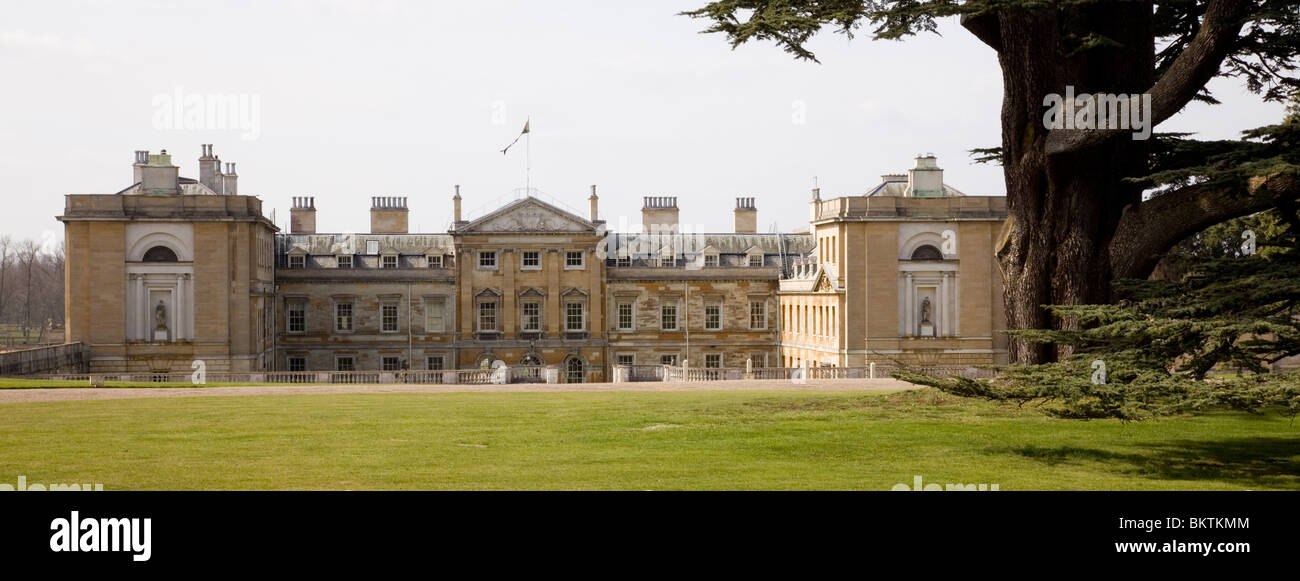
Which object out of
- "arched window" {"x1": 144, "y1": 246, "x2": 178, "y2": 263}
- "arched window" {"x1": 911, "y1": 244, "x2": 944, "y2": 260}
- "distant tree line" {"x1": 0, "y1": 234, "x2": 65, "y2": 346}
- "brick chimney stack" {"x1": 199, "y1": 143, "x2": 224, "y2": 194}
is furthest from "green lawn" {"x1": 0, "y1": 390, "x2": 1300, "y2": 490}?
"distant tree line" {"x1": 0, "y1": 234, "x2": 65, "y2": 346}

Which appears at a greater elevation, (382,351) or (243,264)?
(243,264)

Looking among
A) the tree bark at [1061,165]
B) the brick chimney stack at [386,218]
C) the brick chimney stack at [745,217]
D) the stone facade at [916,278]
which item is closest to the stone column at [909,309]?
the stone facade at [916,278]

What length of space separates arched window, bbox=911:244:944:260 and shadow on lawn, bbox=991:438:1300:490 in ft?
109

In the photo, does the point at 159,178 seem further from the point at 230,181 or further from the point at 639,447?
the point at 639,447

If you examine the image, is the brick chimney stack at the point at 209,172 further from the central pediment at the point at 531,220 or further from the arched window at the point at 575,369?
the arched window at the point at 575,369

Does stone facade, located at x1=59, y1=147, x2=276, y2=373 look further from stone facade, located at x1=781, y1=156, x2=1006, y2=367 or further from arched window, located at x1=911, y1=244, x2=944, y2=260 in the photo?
arched window, located at x1=911, y1=244, x2=944, y2=260

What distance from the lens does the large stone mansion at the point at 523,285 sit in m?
48.9

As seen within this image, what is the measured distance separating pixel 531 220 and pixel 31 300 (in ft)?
194

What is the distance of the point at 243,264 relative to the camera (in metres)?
49.2

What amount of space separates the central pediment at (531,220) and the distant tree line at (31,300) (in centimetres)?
3997

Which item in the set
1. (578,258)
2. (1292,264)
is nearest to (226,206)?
(578,258)

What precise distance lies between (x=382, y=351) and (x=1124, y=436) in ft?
141

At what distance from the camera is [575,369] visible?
5772 cm
